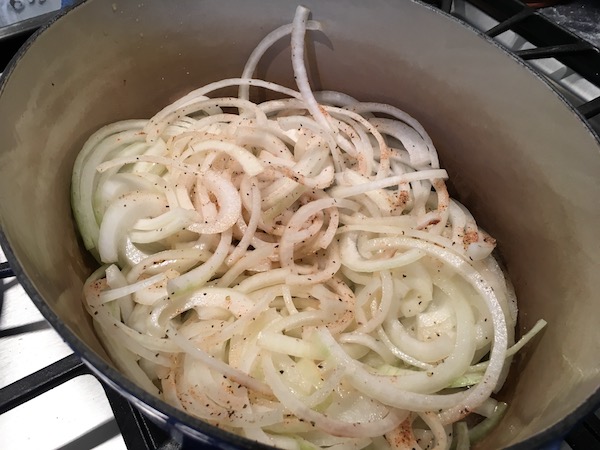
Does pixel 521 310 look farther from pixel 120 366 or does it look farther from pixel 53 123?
pixel 53 123

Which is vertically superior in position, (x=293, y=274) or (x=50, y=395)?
(x=293, y=274)

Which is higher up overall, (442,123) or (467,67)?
(467,67)

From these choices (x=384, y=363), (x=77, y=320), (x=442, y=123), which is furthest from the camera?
(x=442, y=123)

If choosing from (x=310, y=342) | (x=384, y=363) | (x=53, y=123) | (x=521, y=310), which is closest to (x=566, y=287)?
(x=521, y=310)

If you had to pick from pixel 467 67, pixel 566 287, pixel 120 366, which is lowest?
pixel 120 366

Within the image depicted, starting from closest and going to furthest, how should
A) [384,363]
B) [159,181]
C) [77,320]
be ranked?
[77,320], [384,363], [159,181]

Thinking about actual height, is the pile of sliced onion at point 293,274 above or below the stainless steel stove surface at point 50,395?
above

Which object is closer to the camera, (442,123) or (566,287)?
(566,287)

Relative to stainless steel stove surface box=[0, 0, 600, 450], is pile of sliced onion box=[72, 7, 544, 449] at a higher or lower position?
higher
